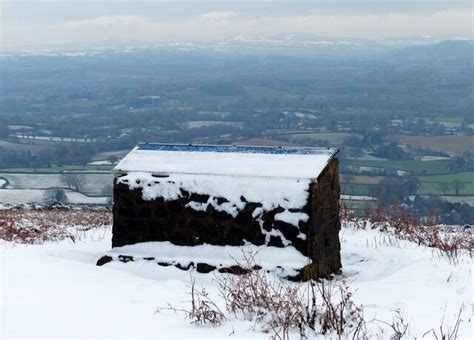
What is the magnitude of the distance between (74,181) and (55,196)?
17.9ft

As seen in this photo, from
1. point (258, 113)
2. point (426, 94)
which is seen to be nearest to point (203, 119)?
point (258, 113)

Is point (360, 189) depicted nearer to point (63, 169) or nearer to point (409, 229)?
point (63, 169)

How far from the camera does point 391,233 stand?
10250 millimetres

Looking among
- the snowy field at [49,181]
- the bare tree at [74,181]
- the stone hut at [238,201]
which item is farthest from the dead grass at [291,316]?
the bare tree at [74,181]

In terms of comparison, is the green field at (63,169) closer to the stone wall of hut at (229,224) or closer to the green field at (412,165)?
the green field at (412,165)

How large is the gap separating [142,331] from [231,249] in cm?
277

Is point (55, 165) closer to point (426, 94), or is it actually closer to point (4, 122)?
point (4, 122)

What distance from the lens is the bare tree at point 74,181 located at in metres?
35.5

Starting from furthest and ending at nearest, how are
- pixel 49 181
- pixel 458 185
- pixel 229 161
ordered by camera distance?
pixel 49 181
pixel 458 185
pixel 229 161

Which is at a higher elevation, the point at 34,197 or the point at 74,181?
the point at 34,197

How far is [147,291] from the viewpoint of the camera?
246 inches

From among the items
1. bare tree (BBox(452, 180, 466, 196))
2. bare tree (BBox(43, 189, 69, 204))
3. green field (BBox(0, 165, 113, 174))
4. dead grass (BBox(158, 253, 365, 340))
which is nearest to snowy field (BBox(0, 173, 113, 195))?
green field (BBox(0, 165, 113, 174))

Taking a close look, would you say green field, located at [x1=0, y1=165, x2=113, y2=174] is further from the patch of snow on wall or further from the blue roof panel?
the patch of snow on wall

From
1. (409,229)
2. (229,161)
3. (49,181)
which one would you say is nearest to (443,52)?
(49,181)
